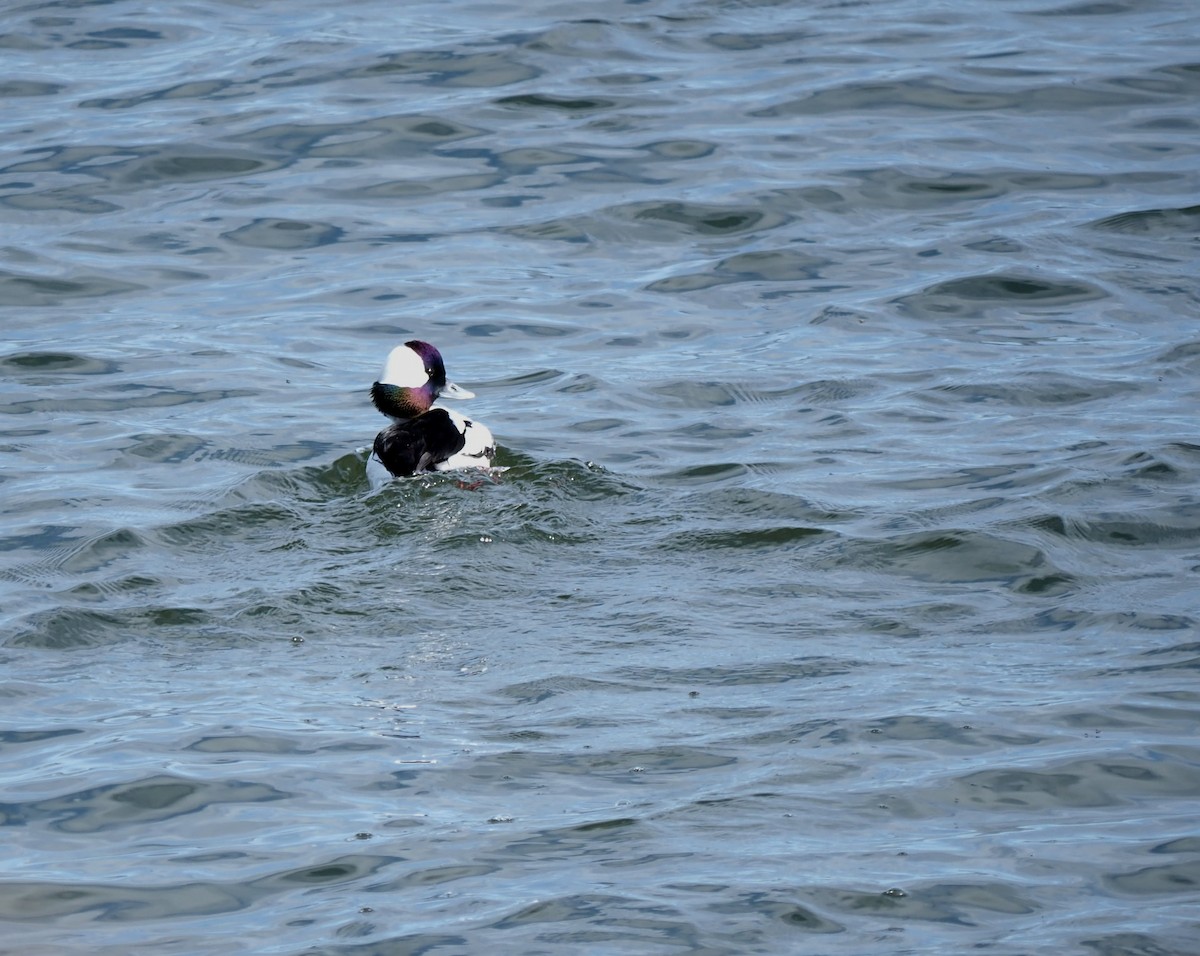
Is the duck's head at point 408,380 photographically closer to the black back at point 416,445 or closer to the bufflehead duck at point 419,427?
the bufflehead duck at point 419,427

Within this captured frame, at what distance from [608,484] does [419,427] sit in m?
1.14

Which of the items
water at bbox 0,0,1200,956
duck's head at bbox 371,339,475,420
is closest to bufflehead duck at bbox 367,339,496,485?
duck's head at bbox 371,339,475,420

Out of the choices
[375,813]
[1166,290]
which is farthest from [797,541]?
[1166,290]

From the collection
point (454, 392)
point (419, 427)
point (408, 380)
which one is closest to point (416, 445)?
point (419, 427)

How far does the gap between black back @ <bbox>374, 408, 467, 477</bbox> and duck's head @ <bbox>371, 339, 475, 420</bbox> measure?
0.46 m

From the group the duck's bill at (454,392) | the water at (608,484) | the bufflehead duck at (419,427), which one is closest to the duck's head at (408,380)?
the bufflehead duck at (419,427)

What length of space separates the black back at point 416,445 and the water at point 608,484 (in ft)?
0.53

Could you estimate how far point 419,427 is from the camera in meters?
10.0

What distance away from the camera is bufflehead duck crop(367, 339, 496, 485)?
987 cm

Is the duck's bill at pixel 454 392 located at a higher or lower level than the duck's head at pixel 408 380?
lower

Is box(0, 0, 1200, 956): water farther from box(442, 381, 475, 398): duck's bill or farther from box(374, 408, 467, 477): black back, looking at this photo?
box(442, 381, 475, 398): duck's bill

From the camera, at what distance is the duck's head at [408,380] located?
34.6 feet

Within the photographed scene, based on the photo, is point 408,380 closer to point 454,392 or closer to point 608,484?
point 454,392

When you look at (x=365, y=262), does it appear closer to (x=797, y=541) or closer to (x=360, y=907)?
(x=797, y=541)
